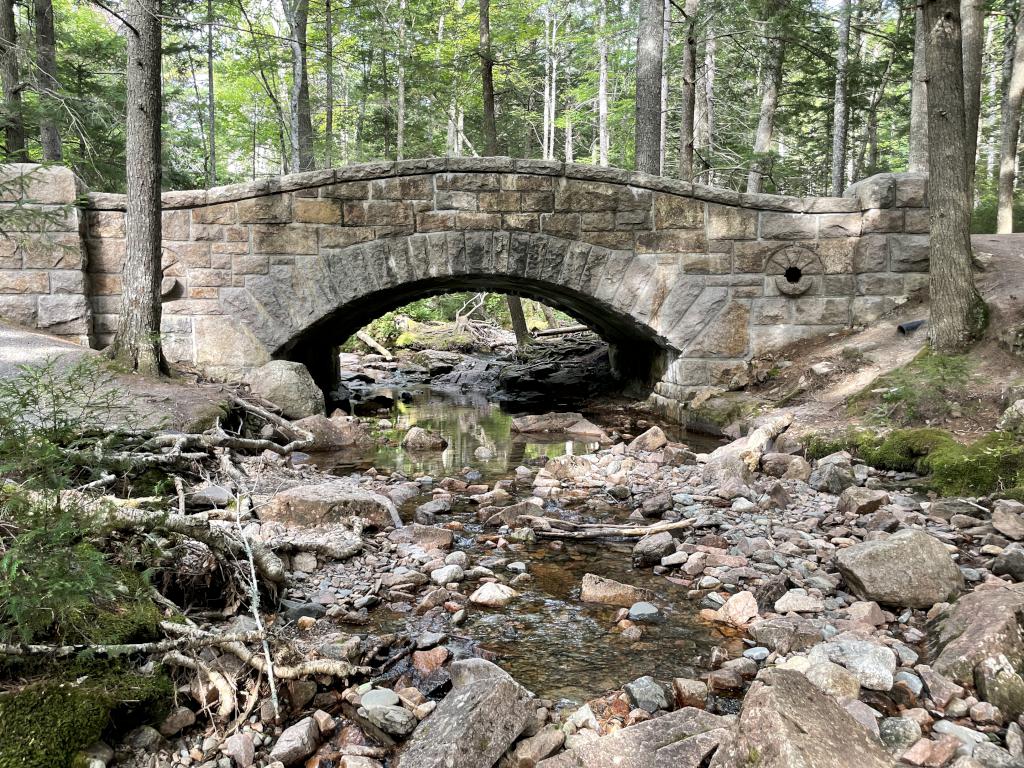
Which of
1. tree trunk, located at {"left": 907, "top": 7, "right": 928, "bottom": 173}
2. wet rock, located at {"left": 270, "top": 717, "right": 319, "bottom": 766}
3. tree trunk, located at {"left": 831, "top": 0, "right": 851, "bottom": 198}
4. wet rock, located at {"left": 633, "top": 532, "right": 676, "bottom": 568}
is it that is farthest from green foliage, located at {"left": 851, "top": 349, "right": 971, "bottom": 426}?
tree trunk, located at {"left": 831, "top": 0, "right": 851, "bottom": 198}

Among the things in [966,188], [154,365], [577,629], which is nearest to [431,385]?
[154,365]

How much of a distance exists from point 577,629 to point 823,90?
16.9m

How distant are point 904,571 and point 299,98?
14.4 m

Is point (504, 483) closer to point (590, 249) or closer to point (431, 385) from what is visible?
point (590, 249)

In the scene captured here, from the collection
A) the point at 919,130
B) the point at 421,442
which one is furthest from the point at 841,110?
the point at 421,442

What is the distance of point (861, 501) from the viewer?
14.3 feet

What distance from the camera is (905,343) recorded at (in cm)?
690

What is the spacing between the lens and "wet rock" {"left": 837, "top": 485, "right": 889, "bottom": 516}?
4.31m

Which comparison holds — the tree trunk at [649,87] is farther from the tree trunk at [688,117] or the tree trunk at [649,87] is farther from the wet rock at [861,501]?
the wet rock at [861,501]

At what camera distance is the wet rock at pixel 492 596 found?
3.32 metres

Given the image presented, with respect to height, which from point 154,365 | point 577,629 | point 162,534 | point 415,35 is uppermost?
point 415,35

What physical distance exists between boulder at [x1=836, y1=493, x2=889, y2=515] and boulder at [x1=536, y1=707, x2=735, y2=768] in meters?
2.63

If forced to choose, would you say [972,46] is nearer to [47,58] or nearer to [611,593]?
[611,593]

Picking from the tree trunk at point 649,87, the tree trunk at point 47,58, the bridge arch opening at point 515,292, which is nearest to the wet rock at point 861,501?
the bridge arch opening at point 515,292
